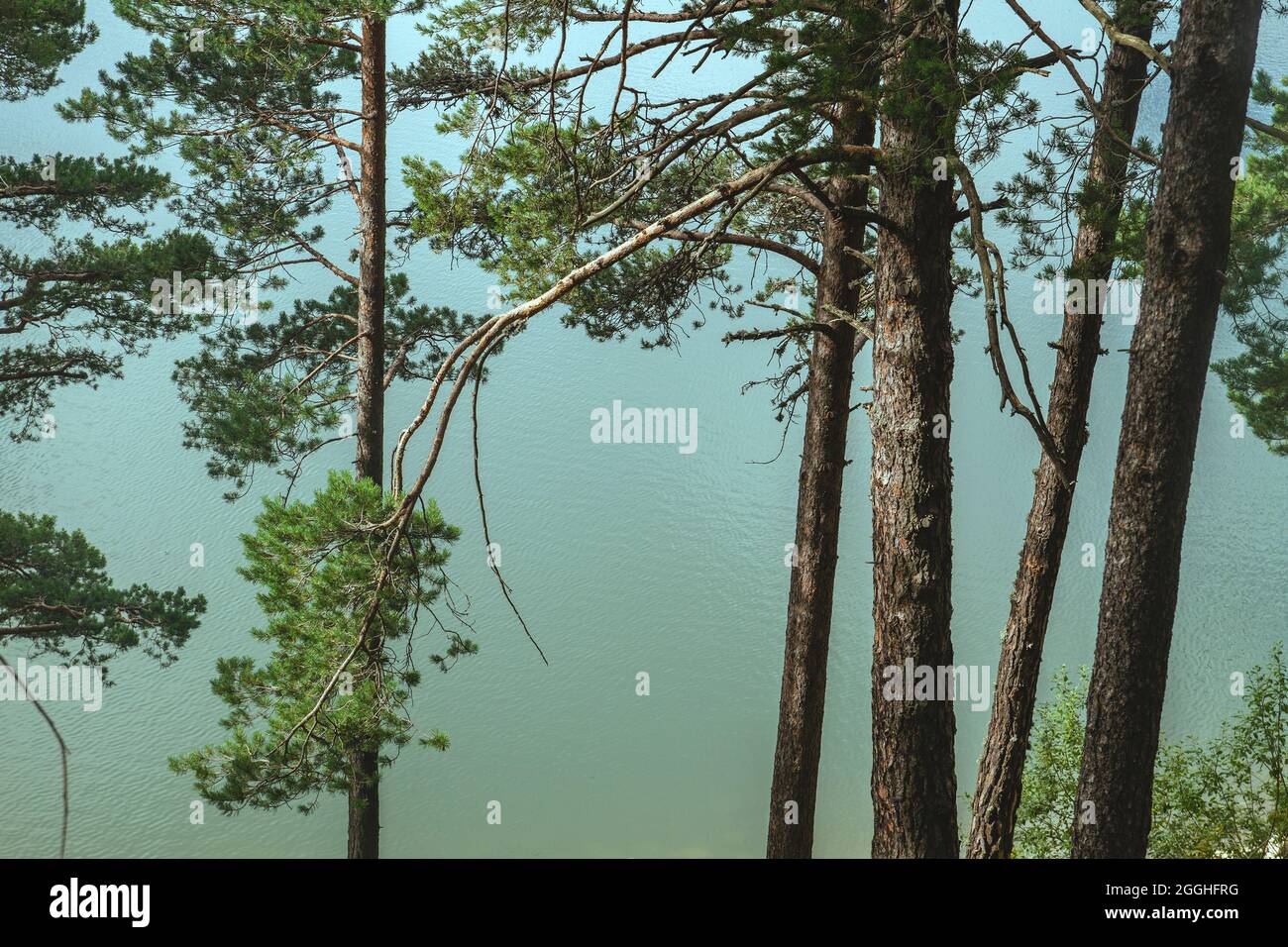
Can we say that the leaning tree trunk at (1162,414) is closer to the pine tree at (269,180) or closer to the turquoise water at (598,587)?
the pine tree at (269,180)

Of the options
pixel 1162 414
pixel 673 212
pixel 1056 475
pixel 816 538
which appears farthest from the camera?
pixel 816 538

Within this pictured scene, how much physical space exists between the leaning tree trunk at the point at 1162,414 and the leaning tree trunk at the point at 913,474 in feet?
2.07

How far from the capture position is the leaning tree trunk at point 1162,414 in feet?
10.0

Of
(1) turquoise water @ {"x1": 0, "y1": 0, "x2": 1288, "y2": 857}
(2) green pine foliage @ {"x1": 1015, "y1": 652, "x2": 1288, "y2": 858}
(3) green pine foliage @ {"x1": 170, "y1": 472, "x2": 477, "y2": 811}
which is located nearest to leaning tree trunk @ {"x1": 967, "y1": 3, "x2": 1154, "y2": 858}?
(2) green pine foliage @ {"x1": 1015, "y1": 652, "x2": 1288, "y2": 858}

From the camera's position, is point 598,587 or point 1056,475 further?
point 598,587

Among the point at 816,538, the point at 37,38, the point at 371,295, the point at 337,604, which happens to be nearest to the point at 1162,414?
the point at 816,538

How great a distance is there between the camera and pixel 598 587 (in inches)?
504

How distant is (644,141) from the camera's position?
3695 millimetres

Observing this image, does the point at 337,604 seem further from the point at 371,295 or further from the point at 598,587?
the point at 598,587

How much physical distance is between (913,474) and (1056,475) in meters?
1.48

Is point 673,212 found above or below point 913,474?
above

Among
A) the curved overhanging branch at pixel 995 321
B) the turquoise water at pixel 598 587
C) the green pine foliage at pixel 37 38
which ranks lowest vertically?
the turquoise water at pixel 598 587

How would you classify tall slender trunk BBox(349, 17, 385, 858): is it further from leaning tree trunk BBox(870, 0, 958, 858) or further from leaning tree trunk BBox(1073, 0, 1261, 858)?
leaning tree trunk BBox(1073, 0, 1261, 858)

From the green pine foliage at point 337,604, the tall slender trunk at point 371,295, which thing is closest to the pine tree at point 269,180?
the tall slender trunk at point 371,295
